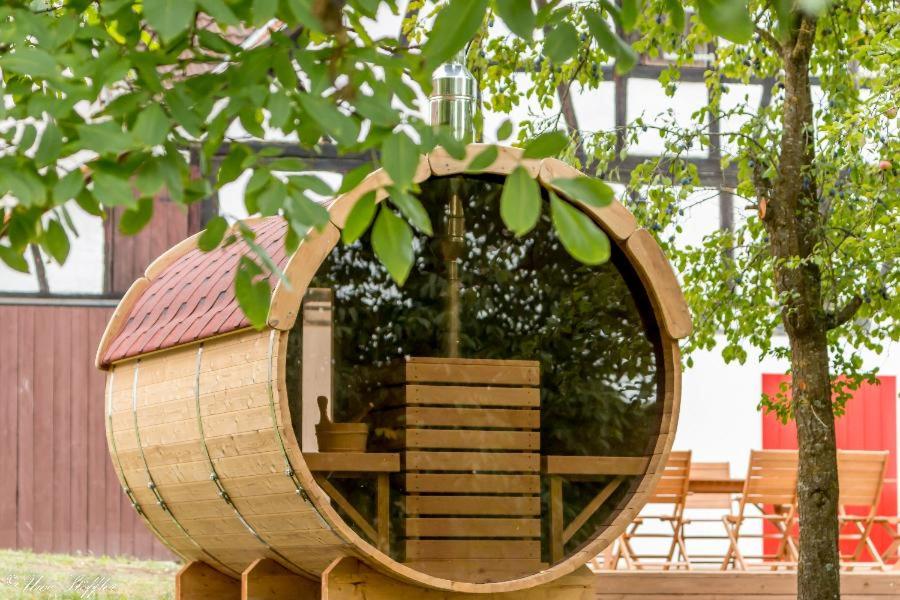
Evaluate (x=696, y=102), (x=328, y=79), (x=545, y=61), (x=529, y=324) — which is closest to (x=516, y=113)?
(x=696, y=102)

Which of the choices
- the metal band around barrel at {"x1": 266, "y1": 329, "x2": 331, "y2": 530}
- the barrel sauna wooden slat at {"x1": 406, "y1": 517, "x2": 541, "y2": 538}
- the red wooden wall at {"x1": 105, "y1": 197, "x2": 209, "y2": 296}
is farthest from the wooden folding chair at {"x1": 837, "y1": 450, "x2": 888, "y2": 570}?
the red wooden wall at {"x1": 105, "y1": 197, "x2": 209, "y2": 296}

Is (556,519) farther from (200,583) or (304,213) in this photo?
(304,213)

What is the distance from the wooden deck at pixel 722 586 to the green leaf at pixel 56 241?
4828mm

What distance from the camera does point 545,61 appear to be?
7094 millimetres

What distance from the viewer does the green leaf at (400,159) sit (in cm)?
206

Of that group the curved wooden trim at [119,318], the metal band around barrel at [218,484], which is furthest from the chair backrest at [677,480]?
the metal band around barrel at [218,484]

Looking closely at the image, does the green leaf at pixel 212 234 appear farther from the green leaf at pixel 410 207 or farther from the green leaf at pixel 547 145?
the green leaf at pixel 547 145

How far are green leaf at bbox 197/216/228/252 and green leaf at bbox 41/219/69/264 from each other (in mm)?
283

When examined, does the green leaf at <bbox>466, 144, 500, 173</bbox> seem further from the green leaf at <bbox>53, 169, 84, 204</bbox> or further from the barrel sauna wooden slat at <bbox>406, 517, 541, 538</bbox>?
the barrel sauna wooden slat at <bbox>406, 517, 541, 538</bbox>

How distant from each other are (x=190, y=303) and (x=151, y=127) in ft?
12.2

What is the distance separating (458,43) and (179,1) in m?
0.41

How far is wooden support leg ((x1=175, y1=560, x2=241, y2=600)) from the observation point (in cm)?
644

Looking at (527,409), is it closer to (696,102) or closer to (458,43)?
(458,43)

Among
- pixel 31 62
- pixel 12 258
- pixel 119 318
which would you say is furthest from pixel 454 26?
pixel 119 318
